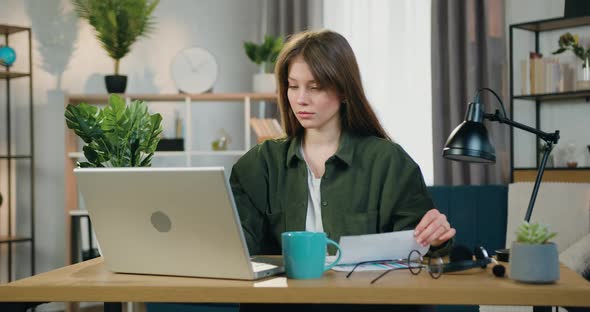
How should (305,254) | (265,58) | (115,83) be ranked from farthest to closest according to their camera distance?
1. (265,58)
2. (115,83)
3. (305,254)

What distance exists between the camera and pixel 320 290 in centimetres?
129

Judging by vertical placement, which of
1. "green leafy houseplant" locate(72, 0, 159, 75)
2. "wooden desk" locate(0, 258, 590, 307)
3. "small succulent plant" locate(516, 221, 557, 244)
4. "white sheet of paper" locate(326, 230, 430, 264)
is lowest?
"wooden desk" locate(0, 258, 590, 307)

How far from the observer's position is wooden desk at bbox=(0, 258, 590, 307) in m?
1.28

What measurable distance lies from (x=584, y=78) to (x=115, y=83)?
2.73 m

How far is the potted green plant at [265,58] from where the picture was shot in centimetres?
482

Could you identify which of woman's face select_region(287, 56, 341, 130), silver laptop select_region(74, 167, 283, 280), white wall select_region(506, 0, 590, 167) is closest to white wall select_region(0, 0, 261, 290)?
white wall select_region(506, 0, 590, 167)

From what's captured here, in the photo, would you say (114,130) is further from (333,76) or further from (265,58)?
(265,58)

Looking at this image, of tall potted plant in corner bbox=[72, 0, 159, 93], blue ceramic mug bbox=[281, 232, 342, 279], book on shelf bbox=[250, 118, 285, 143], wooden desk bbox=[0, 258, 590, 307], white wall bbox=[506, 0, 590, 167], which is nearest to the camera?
wooden desk bbox=[0, 258, 590, 307]

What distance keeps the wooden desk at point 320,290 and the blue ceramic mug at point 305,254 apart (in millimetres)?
28

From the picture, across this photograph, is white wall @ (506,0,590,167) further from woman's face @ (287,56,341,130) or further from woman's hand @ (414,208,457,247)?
woman's hand @ (414,208,457,247)

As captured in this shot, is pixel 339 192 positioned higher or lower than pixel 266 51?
lower

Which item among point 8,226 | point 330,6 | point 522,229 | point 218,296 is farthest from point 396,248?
point 8,226

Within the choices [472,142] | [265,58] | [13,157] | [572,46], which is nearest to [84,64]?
[13,157]

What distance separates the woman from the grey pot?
1.74ft
